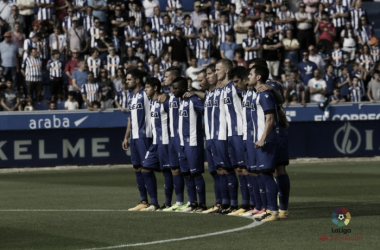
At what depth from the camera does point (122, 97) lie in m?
29.9

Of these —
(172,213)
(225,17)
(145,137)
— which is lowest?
(172,213)

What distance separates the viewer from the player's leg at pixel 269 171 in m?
13.5

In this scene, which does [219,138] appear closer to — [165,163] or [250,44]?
[165,163]

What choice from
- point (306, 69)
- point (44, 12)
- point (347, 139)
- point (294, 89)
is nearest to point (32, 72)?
point (44, 12)

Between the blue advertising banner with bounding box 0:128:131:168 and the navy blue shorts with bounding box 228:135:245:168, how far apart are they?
1386 centimetres

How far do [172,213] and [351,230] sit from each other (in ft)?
12.1

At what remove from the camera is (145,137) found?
53.9 feet

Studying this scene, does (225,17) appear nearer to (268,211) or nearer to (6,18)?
(6,18)

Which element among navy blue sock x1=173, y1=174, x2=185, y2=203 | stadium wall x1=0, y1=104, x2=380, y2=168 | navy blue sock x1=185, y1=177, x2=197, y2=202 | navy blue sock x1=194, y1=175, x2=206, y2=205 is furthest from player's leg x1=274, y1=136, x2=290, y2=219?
stadium wall x1=0, y1=104, x2=380, y2=168

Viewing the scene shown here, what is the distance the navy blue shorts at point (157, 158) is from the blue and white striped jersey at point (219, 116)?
4.08 ft

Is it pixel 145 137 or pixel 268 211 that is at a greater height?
pixel 145 137

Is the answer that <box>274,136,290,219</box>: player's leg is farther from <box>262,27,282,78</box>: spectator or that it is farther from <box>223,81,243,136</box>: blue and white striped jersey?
<box>262,27,282,78</box>: spectator

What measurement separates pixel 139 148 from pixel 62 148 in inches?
479

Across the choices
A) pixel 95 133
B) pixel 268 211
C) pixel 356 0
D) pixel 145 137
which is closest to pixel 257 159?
pixel 268 211
